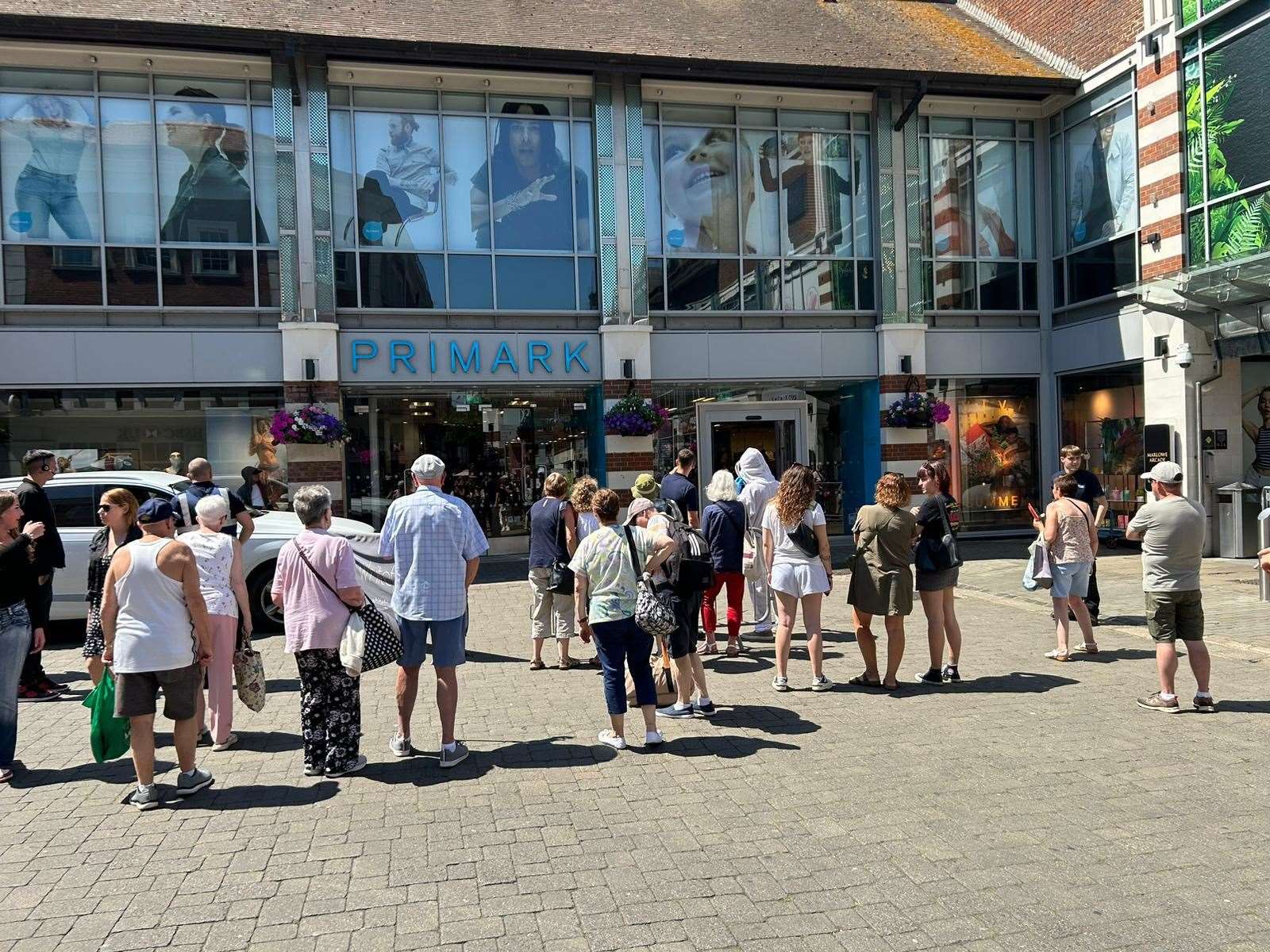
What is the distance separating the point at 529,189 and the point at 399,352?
3699mm

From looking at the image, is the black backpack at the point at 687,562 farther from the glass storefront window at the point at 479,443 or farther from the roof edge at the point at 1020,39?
the roof edge at the point at 1020,39

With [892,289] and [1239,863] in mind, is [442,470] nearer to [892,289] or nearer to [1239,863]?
[1239,863]

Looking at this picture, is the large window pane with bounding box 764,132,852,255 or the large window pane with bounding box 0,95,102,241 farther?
the large window pane with bounding box 764,132,852,255

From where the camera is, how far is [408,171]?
51.4 feet

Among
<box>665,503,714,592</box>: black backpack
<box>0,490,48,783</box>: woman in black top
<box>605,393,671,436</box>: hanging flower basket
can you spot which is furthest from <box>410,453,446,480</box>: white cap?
<box>605,393,671,436</box>: hanging flower basket

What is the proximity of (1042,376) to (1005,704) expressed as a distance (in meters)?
13.1

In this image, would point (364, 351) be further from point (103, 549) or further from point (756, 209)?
point (103, 549)

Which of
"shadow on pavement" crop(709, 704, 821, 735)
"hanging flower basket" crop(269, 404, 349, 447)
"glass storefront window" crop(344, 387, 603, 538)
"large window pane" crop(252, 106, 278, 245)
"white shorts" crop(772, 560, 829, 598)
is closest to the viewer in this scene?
"shadow on pavement" crop(709, 704, 821, 735)

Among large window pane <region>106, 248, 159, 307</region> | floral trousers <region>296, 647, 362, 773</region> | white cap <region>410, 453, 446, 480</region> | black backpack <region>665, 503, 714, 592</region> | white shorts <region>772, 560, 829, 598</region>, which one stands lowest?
floral trousers <region>296, 647, 362, 773</region>

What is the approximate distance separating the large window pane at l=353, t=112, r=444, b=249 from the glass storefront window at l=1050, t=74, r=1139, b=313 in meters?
11.6

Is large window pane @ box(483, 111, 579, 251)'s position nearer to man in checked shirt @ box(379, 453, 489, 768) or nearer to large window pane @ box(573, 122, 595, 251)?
large window pane @ box(573, 122, 595, 251)

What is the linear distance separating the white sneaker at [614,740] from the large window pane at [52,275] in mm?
12650

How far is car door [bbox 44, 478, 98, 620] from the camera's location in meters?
9.66

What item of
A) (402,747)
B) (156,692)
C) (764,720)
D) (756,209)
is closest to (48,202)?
(756,209)
